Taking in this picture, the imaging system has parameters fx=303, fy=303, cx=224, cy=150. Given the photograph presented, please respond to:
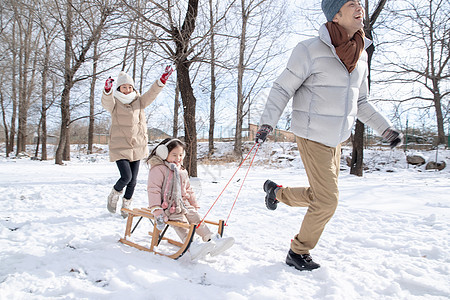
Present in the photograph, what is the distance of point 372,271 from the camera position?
87.5 inches

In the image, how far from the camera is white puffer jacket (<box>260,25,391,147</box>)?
2.31 metres

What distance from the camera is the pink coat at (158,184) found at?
2.67 meters

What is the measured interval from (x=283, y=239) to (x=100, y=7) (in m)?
5.98

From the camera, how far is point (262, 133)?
2.29 meters

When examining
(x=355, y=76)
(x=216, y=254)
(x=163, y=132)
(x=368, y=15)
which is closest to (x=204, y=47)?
(x=355, y=76)

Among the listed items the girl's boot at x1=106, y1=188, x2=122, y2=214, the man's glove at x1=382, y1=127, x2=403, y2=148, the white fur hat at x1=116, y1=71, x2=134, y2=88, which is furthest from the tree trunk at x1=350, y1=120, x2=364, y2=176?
the girl's boot at x1=106, y1=188, x2=122, y2=214

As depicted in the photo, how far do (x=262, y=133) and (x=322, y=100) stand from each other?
0.54 m

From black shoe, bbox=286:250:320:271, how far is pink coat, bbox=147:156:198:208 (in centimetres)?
107

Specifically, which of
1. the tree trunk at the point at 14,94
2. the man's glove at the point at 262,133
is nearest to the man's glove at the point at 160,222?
the man's glove at the point at 262,133

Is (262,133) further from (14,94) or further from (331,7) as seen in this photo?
(14,94)

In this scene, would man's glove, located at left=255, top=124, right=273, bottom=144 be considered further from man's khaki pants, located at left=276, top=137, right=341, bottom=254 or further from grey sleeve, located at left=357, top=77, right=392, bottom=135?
grey sleeve, located at left=357, top=77, right=392, bottom=135

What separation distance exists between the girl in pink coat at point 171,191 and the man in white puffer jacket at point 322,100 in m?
0.81

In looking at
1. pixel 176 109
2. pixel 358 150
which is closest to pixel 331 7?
pixel 358 150

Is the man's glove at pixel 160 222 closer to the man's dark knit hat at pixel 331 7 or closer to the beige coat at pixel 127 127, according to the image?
the beige coat at pixel 127 127
